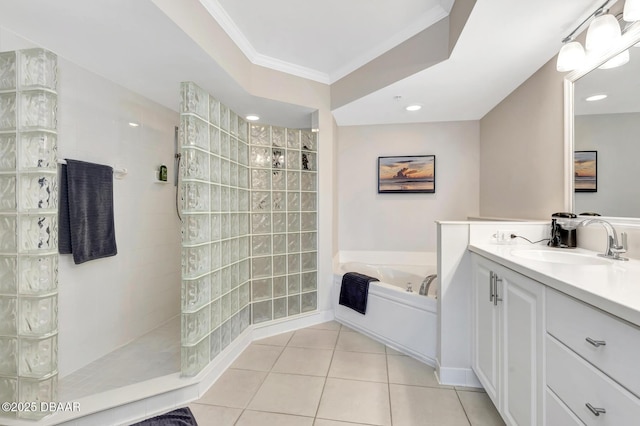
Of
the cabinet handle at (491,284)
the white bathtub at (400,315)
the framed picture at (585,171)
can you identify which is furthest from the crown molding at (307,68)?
the white bathtub at (400,315)

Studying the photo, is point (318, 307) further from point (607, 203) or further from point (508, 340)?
point (607, 203)

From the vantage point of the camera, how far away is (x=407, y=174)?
3363mm

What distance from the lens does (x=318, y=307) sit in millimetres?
3010

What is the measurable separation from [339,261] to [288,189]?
1.16 metres

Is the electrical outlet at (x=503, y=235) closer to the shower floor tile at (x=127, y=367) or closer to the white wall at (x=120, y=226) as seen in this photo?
the shower floor tile at (x=127, y=367)

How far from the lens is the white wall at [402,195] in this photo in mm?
3270

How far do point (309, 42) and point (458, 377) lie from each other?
2.77m

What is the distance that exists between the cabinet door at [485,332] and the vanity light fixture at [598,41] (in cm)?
121

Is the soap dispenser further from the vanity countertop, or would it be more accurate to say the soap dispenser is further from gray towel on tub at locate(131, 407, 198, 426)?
gray towel on tub at locate(131, 407, 198, 426)

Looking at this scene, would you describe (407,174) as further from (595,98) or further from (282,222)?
(595,98)

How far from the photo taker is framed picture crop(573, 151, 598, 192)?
158 centimetres

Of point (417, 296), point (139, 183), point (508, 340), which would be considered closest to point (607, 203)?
point (508, 340)

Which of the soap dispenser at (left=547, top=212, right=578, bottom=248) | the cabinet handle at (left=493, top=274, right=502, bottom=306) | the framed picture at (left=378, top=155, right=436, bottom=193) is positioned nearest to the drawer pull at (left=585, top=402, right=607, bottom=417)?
the cabinet handle at (left=493, top=274, right=502, bottom=306)

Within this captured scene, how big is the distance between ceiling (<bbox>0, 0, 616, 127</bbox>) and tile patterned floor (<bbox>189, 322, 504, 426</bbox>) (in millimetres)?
2216
